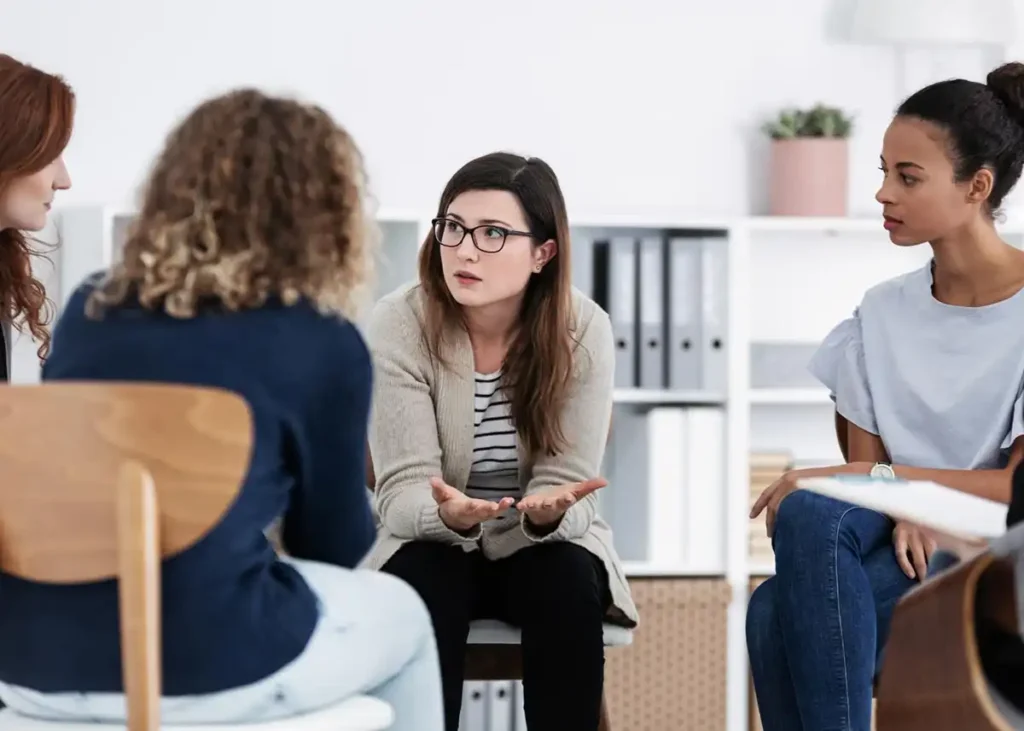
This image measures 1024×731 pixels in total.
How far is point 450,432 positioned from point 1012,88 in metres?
0.98

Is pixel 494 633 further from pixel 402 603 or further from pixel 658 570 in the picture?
pixel 658 570

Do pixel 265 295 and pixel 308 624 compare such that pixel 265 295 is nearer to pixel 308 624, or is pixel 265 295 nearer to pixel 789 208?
pixel 308 624

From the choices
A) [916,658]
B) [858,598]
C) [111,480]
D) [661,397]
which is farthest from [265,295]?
[661,397]

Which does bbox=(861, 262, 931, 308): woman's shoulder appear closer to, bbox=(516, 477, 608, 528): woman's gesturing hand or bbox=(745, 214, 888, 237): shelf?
bbox=(516, 477, 608, 528): woman's gesturing hand

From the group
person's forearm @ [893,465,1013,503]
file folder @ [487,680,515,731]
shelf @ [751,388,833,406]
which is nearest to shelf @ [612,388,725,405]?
shelf @ [751,388,833,406]

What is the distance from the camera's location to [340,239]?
1540 mm

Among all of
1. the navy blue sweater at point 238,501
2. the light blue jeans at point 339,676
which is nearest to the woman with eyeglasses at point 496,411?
the light blue jeans at point 339,676

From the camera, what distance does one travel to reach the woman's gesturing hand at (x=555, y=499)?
197 centimetres

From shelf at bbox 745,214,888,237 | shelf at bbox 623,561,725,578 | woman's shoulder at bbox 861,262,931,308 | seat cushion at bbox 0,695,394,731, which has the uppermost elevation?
shelf at bbox 745,214,888,237

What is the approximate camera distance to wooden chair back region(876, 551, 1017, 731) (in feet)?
4.10

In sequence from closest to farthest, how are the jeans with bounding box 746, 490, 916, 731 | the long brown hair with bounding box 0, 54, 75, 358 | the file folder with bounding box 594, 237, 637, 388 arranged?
the jeans with bounding box 746, 490, 916, 731, the long brown hair with bounding box 0, 54, 75, 358, the file folder with bounding box 594, 237, 637, 388

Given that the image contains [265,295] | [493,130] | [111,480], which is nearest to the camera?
[111,480]

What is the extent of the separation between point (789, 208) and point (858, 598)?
1.56 m

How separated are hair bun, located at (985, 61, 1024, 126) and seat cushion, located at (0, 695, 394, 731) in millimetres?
1324
